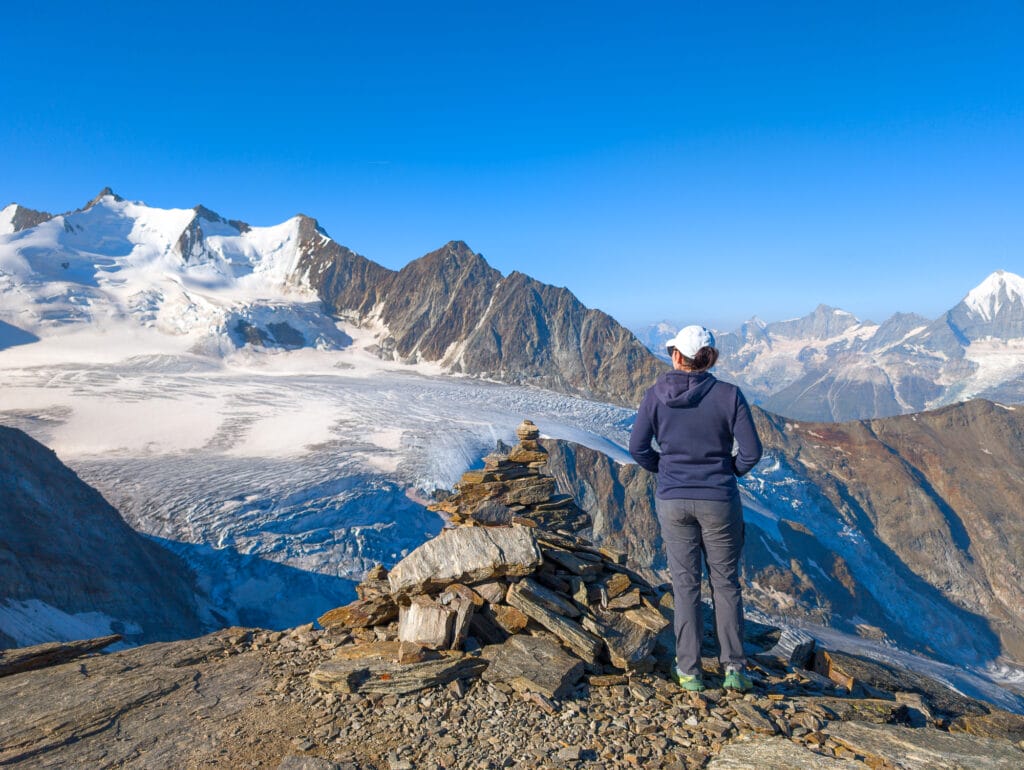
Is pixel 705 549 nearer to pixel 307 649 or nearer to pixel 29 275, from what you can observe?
pixel 307 649

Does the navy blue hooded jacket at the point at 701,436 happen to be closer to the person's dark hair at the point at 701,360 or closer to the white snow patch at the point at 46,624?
the person's dark hair at the point at 701,360

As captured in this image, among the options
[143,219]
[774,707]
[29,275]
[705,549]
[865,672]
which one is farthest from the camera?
[143,219]

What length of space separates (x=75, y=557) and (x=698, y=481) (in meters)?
35.4

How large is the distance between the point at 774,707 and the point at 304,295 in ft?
563

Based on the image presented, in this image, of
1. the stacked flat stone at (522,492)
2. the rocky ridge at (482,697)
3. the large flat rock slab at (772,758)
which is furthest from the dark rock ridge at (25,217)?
the large flat rock slab at (772,758)

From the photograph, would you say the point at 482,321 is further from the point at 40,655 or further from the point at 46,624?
the point at 40,655

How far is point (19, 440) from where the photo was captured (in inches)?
1351

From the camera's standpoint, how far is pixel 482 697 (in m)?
6.41

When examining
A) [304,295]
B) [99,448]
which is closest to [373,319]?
[304,295]

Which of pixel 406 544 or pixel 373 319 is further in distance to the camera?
pixel 373 319

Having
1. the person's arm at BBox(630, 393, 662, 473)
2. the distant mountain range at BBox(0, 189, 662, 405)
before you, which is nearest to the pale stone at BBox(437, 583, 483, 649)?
the person's arm at BBox(630, 393, 662, 473)

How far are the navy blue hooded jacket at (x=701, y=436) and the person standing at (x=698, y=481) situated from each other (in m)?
0.01

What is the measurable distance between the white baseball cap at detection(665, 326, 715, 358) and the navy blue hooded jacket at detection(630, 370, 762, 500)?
268 millimetres

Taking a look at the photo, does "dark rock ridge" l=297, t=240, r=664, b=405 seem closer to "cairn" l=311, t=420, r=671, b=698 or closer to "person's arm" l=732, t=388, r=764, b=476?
"cairn" l=311, t=420, r=671, b=698
